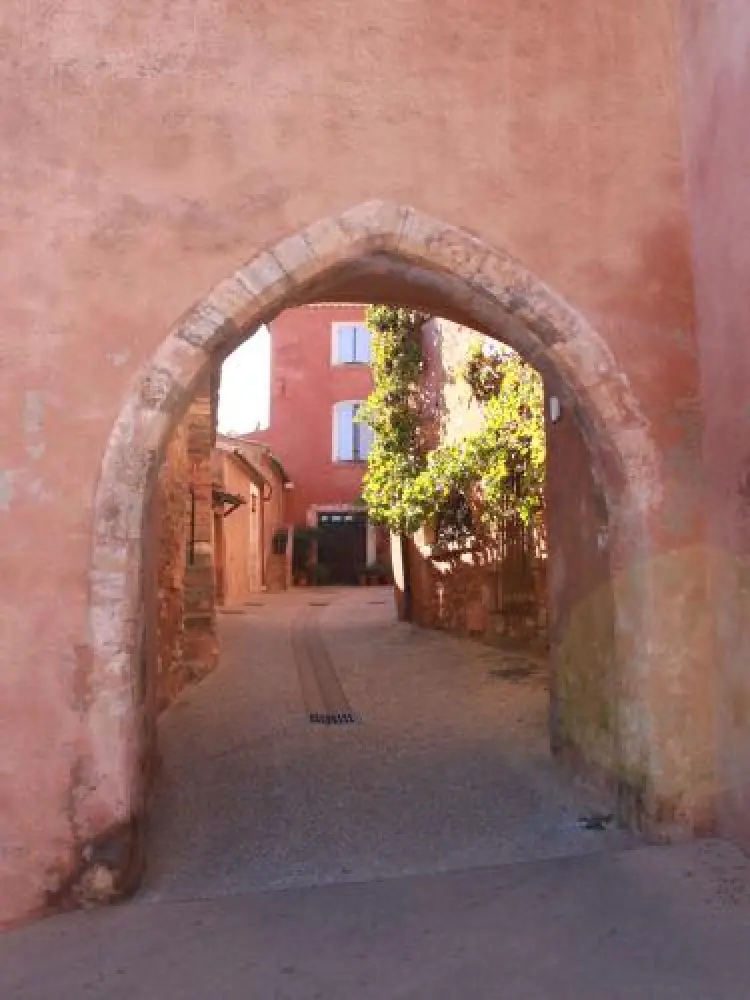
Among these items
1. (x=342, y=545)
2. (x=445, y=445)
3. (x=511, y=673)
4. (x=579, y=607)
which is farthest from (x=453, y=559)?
(x=342, y=545)

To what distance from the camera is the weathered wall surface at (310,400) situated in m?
24.5

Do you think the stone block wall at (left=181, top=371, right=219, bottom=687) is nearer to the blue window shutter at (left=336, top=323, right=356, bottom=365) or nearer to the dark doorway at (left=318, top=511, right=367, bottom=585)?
the dark doorway at (left=318, top=511, right=367, bottom=585)

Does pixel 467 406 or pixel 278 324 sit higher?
pixel 278 324

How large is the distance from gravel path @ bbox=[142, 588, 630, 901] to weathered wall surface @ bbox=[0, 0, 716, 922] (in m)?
0.79

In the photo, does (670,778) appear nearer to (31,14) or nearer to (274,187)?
(274,187)

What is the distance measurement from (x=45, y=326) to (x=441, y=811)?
310cm

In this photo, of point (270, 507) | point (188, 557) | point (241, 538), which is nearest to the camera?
point (188, 557)

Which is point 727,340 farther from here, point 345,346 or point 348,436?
point 345,346

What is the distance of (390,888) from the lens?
12.7 feet

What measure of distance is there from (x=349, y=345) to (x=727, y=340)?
68.1ft

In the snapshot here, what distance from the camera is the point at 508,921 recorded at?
3.49 metres

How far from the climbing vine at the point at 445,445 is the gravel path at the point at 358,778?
178 centimetres

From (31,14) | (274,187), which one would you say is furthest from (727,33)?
Result: (31,14)

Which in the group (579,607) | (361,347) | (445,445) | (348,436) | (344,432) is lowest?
(579,607)
